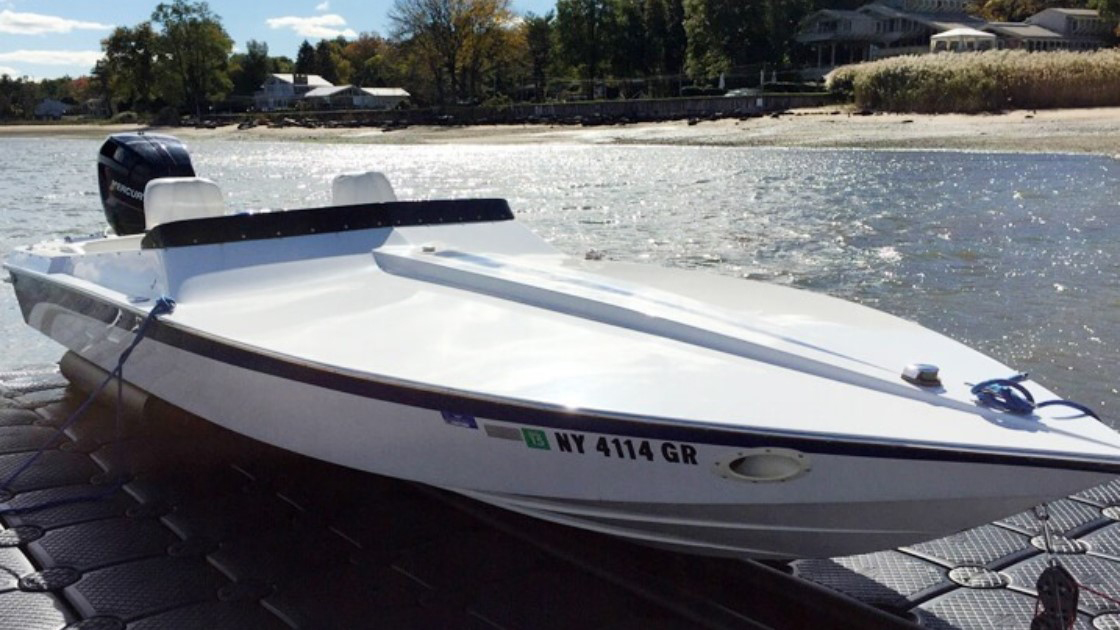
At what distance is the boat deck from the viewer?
12.0 feet

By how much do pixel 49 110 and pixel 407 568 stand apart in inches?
5500

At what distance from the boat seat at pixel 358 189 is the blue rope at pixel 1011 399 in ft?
14.2

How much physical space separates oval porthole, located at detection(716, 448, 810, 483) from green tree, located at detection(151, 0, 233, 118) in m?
97.8

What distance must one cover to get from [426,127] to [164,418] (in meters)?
62.7

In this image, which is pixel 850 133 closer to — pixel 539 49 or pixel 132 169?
pixel 132 169

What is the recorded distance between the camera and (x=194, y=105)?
94125 mm

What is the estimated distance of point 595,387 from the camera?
3.50m

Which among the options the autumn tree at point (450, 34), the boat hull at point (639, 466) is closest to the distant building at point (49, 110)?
the autumn tree at point (450, 34)

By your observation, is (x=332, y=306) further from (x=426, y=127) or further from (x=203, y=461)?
(x=426, y=127)

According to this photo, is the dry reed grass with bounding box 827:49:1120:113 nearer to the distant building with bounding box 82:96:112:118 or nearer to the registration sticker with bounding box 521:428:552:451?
the registration sticker with bounding box 521:428:552:451

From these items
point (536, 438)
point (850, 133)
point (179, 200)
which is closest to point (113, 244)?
point (179, 200)

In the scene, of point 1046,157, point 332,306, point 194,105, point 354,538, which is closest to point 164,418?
point 332,306

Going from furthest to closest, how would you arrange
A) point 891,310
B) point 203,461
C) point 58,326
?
point 891,310 → point 58,326 → point 203,461

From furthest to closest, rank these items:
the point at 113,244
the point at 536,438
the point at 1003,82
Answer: the point at 1003,82 → the point at 113,244 → the point at 536,438
